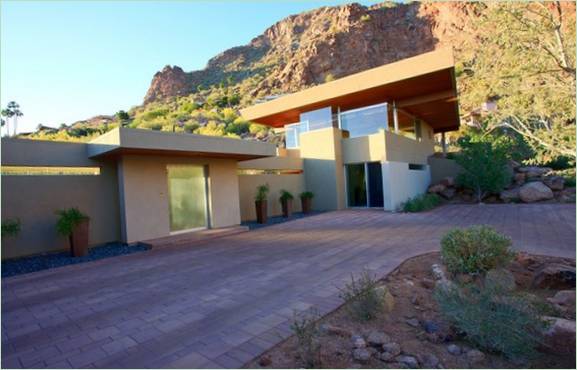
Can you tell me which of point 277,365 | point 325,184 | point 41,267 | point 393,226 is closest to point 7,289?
point 41,267

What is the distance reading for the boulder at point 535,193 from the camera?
14234mm

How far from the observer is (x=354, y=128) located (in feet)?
50.0

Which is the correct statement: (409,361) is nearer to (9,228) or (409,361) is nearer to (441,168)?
(9,228)

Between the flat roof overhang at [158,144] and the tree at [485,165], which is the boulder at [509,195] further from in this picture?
the flat roof overhang at [158,144]

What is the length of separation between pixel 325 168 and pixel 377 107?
3783 mm

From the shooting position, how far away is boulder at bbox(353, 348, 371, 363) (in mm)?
2555

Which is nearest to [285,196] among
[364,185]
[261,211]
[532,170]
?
[261,211]

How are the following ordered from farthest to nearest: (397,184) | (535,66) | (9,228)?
(397,184)
(9,228)
(535,66)

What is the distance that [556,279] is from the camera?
4164 mm

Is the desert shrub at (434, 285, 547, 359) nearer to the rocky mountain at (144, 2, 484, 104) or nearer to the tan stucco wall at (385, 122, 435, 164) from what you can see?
the tan stucco wall at (385, 122, 435, 164)

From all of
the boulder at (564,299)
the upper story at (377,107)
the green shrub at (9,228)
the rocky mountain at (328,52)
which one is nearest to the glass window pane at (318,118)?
the upper story at (377,107)

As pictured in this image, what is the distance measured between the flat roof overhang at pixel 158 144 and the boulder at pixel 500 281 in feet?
23.6

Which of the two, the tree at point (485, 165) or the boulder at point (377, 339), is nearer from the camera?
the boulder at point (377, 339)

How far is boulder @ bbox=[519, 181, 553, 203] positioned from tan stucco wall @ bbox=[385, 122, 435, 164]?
499 centimetres
